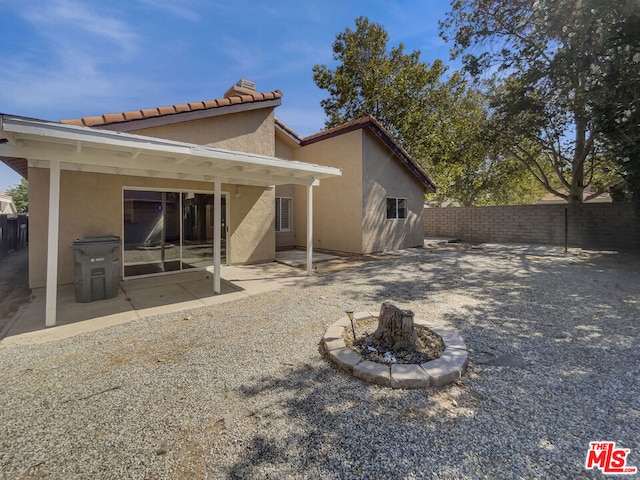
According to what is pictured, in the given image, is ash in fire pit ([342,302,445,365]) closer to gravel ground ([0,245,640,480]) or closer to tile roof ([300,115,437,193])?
gravel ground ([0,245,640,480])

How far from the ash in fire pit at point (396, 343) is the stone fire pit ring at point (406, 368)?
12 centimetres

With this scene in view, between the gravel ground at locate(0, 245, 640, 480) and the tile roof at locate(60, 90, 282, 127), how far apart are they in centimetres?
483

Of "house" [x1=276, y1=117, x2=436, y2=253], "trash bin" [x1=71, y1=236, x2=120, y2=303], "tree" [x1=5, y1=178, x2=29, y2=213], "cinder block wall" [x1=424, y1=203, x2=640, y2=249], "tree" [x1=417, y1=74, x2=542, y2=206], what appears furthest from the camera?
"tree" [x1=5, y1=178, x2=29, y2=213]

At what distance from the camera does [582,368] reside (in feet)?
10.6

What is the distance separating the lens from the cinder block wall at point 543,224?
495 inches

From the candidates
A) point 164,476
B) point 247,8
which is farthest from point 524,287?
point 247,8

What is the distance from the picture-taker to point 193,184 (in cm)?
830

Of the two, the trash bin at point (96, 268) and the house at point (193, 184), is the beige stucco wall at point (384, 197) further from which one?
the trash bin at point (96, 268)

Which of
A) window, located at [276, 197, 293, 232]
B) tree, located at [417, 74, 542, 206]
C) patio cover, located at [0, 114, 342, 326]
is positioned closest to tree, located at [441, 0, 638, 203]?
tree, located at [417, 74, 542, 206]

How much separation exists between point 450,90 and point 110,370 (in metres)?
20.2

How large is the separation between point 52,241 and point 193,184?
4.26m

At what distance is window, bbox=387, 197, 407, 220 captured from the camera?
12.8 meters

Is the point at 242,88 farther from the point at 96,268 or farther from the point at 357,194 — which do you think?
the point at 96,268

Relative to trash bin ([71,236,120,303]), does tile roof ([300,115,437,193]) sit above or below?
above
